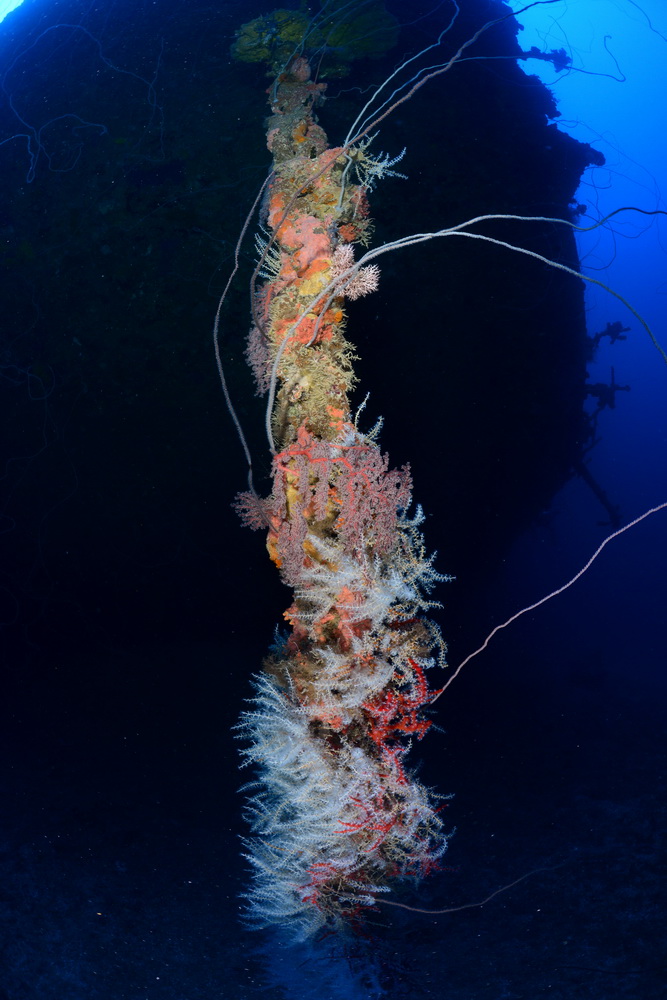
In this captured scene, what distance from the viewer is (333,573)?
5.55 ft

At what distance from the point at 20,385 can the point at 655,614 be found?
9.51ft

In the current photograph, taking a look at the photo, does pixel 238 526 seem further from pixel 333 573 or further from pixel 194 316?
pixel 194 316

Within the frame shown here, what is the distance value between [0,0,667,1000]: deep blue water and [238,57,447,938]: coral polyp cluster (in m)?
0.38

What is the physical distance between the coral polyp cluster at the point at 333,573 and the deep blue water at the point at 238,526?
0.38 metres

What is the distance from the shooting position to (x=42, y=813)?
249 centimetres

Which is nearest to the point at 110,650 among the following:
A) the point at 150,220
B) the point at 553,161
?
the point at 150,220

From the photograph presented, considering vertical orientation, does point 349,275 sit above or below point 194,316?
below

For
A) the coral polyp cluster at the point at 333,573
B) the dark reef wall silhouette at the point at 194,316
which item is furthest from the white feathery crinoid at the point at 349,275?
the dark reef wall silhouette at the point at 194,316

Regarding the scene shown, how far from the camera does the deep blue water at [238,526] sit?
2148mm

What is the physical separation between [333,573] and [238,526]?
2.32ft

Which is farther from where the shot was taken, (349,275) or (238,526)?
(238,526)

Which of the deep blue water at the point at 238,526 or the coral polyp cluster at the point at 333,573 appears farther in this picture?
the deep blue water at the point at 238,526

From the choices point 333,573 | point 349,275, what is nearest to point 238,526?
point 333,573

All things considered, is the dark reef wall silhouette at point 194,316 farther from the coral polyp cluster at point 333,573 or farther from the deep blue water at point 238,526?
the coral polyp cluster at point 333,573
